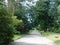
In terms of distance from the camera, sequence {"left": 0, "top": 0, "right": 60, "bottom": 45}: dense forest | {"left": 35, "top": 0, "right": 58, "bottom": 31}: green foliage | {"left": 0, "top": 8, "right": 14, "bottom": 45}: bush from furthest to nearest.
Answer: {"left": 35, "top": 0, "right": 58, "bottom": 31}: green foliage → {"left": 0, "top": 0, "right": 60, "bottom": 45}: dense forest → {"left": 0, "top": 8, "right": 14, "bottom": 45}: bush

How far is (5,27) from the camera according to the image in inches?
671

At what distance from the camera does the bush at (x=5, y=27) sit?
16.4m

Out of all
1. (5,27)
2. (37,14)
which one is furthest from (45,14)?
(5,27)

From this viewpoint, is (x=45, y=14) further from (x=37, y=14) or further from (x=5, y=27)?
(x=5, y=27)

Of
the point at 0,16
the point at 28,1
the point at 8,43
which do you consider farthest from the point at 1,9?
the point at 28,1

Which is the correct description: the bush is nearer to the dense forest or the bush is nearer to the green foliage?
the dense forest

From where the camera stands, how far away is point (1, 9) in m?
16.6

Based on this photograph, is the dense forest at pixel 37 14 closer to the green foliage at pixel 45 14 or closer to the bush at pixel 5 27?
the green foliage at pixel 45 14

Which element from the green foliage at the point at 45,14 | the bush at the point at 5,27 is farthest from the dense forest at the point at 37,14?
the bush at the point at 5,27

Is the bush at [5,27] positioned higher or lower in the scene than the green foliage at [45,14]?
higher

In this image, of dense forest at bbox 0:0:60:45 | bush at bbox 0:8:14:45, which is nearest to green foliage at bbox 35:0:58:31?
dense forest at bbox 0:0:60:45

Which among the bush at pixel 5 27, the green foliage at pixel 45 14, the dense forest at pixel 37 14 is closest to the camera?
the bush at pixel 5 27

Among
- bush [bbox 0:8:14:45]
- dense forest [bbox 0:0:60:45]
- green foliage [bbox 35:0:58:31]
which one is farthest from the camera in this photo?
green foliage [bbox 35:0:58:31]

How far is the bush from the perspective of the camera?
16422 millimetres
